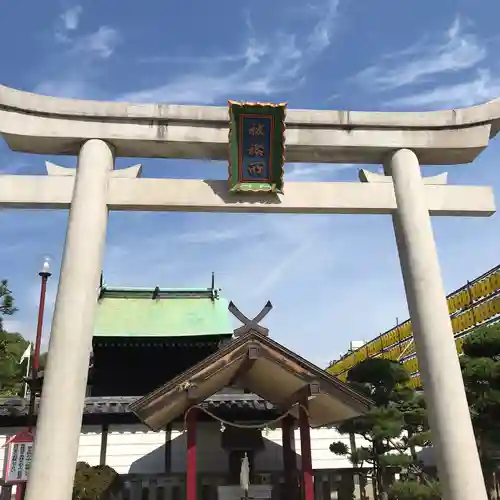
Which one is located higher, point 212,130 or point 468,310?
point 468,310

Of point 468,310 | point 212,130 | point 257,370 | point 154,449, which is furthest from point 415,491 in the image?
point 468,310

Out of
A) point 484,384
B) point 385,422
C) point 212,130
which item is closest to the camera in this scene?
point 212,130

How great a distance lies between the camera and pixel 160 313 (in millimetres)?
16500

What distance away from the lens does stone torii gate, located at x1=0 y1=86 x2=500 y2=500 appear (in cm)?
678

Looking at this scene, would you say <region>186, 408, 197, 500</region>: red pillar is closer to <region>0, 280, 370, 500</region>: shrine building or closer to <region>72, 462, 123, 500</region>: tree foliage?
<region>0, 280, 370, 500</region>: shrine building

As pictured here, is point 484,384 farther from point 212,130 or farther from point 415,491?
point 212,130

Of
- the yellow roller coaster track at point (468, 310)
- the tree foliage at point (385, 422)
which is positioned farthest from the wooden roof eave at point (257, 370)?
the yellow roller coaster track at point (468, 310)

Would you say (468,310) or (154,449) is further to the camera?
(468,310)

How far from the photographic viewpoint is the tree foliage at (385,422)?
34.7 ft

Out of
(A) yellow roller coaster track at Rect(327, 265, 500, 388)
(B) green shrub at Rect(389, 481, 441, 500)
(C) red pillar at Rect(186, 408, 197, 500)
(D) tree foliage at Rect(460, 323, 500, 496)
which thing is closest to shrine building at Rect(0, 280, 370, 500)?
(C) red pillar at Rect(186, 408, 197, 500)

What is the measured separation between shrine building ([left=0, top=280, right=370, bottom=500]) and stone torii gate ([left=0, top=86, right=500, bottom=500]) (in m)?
1.42

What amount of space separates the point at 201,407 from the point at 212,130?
4.74 meters

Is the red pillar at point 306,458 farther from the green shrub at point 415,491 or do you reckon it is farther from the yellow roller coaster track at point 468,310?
the yellow roller coaster track at point 468,310

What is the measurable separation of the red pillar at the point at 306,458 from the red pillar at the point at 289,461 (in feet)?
6.04
